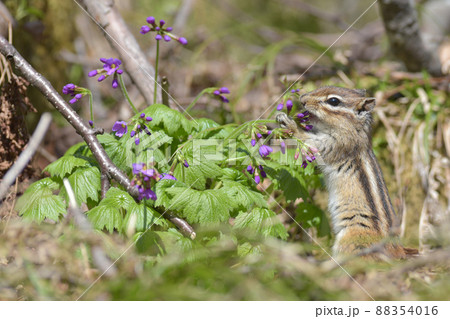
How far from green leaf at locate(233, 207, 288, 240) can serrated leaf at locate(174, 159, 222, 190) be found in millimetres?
241

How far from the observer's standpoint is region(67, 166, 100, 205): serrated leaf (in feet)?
7.30

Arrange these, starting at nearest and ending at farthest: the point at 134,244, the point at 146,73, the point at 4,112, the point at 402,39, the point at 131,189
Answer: the point at 134,244
the point at 131,189
the point at 4,112
the point at 146,73
the point at 402,39

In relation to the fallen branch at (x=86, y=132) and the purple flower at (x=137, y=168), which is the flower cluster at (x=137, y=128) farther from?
the purple flower at (x=137, y=168)

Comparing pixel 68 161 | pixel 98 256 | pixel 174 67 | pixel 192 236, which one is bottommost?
pixel 98 256

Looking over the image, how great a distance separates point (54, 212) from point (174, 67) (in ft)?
11.6

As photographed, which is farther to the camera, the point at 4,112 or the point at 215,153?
the point at 4,112

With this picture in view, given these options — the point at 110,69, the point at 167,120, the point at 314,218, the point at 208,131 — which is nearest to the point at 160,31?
the point at 110,69

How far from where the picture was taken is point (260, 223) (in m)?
2.25

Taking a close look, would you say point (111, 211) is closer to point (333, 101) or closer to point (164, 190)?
point (164, 190)

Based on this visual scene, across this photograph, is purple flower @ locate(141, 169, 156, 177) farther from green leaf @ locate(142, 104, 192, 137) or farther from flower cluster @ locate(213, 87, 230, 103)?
flower cluster @ locate(213, 87, 230, 103)

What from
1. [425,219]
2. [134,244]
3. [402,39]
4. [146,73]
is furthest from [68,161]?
A: [402,39]

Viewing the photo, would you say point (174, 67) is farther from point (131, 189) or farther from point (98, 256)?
point (98, 256)

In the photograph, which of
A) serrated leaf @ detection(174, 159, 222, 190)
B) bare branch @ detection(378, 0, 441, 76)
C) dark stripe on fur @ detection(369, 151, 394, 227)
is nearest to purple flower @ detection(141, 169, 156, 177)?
serrated leaf @ detection(174, 159, 222, 190)

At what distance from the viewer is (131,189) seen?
7.39 ft
